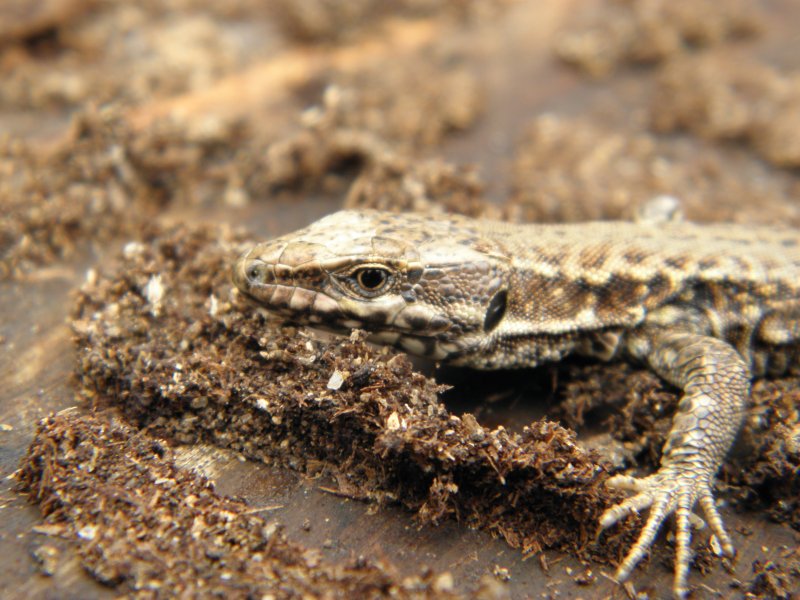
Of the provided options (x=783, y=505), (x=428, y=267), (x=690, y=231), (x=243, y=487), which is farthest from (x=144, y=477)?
(x=690, y=231)

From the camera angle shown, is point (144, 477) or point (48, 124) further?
point (48, 124)

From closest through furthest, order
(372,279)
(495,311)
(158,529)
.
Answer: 1. (158,529)
2. (372,279)
3. (495,311)

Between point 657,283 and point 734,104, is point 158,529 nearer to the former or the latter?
point 657,283

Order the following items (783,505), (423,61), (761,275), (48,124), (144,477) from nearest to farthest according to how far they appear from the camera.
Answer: (144,477) → (783,505) → (761,275) → (48,124) → (423,61)

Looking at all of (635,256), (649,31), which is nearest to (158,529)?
(635,256)

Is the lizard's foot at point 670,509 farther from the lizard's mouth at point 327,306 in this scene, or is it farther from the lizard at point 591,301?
the lizard's mouth at point 327,306

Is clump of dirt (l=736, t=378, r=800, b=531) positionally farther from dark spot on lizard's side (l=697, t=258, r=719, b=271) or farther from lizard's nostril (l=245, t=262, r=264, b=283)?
lizard's nostril (l=245, t=262, r=264, b=283)

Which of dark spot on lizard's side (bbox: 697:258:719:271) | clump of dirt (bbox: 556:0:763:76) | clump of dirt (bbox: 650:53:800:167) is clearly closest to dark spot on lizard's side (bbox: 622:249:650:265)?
dark spot on lizard's side (bbox: 697:258:719:271)

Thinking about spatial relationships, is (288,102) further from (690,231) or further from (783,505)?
(783,505)
